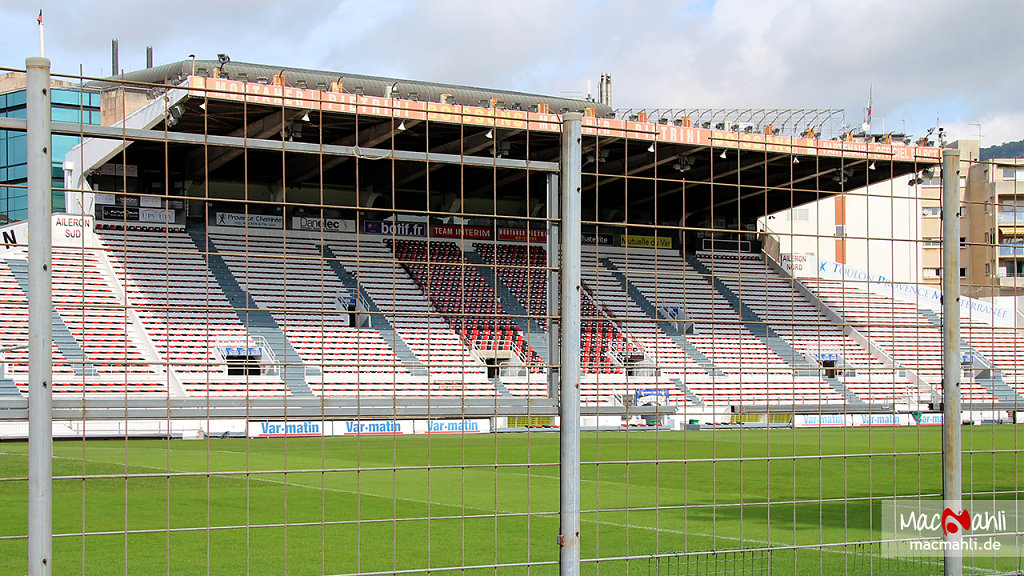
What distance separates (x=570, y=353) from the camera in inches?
183

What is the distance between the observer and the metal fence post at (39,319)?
3.83 m

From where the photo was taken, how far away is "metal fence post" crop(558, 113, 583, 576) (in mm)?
4562

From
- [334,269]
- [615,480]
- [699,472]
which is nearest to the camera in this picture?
[615,480]

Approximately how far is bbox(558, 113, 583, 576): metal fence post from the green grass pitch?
0.65ft

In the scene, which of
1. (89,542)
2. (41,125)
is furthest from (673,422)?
(41,125)

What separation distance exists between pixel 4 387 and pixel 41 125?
25.9ft

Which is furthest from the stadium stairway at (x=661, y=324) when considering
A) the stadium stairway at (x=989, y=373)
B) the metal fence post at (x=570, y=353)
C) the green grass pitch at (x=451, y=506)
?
the metal fence post at (x=570, y=353)

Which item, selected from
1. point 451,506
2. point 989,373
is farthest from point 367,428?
point 989,373

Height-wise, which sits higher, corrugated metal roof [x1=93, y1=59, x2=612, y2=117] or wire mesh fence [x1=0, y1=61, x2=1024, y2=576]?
corrugated metal roof [x1=93, y1=59, x2=612, y2=117]

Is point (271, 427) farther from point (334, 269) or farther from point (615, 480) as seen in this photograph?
point (615, 480)

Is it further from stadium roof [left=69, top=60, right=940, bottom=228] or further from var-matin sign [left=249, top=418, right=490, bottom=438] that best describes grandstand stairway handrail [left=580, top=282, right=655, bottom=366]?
var-matin sign [left=249, top=418, right=490, bottom=438]

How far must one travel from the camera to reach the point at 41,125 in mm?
3938

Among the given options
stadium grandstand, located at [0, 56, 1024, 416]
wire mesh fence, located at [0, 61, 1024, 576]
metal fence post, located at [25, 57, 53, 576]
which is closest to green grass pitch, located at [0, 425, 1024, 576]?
wire mesh fence, located at [0, 61, 1024, 576]

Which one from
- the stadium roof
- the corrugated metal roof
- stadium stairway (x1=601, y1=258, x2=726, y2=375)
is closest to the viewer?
the stadium roof
